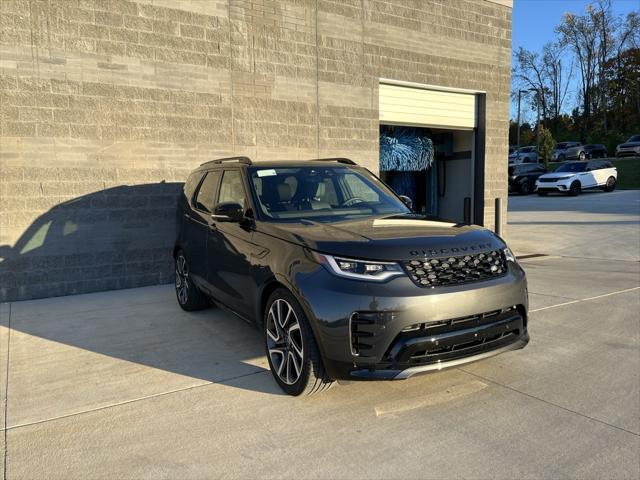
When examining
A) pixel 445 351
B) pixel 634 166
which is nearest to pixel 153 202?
pixel 445 351

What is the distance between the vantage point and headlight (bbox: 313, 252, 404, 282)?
11.3 feet

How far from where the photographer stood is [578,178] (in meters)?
26.9

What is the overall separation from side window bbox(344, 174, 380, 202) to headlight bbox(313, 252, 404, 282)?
149 centimetres

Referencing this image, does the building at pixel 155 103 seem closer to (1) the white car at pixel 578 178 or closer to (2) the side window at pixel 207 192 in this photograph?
(2) the side window at pixel 207 192

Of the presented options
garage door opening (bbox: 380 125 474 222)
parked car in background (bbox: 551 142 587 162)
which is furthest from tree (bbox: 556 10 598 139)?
garage door opening (bbox: 380 125 474 222)

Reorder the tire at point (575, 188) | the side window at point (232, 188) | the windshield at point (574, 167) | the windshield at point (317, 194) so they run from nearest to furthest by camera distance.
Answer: the windshield at point (317, 194)
the side window at point (232, 188)
the tire at point (575, 188)
the windshield at point (574, 167)

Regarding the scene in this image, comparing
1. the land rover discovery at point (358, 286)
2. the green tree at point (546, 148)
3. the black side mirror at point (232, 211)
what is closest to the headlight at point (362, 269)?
the land rover discovery at point (358, 286)

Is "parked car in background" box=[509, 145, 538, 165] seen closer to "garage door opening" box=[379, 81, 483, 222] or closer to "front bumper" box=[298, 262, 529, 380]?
"garage door opening" box=[379, 81, 483, 222]

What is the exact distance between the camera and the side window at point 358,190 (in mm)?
4996

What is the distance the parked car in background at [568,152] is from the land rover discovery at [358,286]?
4254 cm

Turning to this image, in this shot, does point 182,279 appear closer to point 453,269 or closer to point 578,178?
point 453,269

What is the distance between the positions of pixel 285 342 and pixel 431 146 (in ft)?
30.3

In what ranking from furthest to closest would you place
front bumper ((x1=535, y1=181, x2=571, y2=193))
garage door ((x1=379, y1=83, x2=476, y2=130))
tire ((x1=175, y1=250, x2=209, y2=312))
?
front bumper ((x1=535, y1=181, x2=571, y2=193)), garage door ((x1=379, y1=83, x2=476, y2=130)), tire ((x1=175, y1=250, x2=209, y2=312))

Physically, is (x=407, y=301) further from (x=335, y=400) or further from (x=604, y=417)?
(x=604, y=417)
